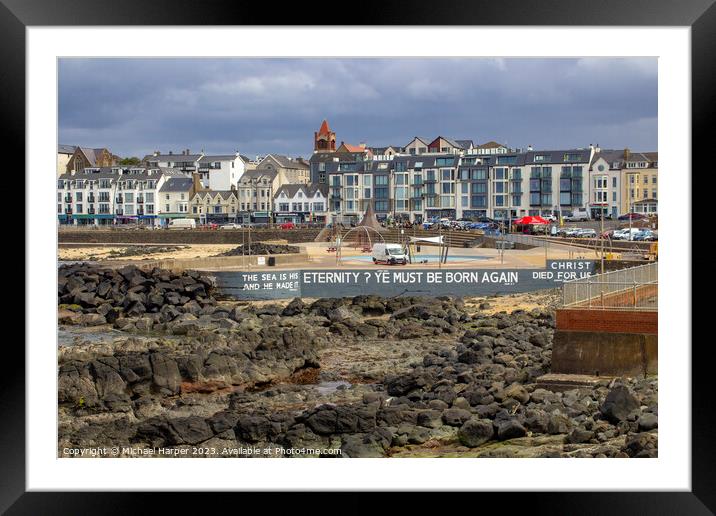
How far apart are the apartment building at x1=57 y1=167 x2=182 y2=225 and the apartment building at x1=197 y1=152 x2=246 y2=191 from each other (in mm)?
550

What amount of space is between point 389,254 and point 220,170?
377cm

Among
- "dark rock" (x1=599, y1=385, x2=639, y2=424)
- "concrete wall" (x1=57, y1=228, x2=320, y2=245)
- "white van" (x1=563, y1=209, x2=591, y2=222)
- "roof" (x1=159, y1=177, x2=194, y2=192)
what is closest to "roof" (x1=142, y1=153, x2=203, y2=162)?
"roof" (x1=159, y1=177, x2=194, y2=192)

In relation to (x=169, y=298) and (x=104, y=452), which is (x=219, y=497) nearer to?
(x=104, y=452)

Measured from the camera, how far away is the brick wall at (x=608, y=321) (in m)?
8.89

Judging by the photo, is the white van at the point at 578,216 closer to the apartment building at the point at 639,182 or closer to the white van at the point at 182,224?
the apartment building at the point at 639,182

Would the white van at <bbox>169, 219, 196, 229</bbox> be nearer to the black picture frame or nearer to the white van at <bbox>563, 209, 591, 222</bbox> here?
the white van at <bbox>563, 209, 591, 222</bbox>

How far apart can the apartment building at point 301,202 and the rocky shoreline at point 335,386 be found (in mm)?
1951

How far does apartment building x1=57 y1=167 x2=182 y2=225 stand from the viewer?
1519 centimetres

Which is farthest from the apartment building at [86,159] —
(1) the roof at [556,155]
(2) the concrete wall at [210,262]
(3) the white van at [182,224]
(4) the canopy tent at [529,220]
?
(4) the canopy tent at [529,220]

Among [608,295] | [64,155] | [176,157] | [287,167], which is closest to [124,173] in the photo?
[176,157]

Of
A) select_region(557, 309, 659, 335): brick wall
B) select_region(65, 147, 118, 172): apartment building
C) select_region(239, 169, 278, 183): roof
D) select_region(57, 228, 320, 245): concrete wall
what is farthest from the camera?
select_region(57, 228, 320, 245): concrete wall
